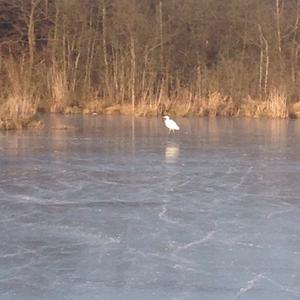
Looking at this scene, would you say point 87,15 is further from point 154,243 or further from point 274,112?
point 154,243

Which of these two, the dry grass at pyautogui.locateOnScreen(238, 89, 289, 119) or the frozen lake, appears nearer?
the frozen lake

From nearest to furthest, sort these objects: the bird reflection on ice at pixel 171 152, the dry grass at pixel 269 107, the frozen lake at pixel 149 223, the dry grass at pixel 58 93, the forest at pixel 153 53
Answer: the frozen lake at pixel 149 223, the bird reflection on ice at pixel 171 152, the dry grass at pixel 269 107, the dry grass at pixel 58 93, the forest at pixel 153 53

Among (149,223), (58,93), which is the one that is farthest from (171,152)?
(58,93)

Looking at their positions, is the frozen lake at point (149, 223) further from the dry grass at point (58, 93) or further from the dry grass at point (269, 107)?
the dry grass at point (58, 93)

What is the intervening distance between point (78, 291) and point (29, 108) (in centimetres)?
1233

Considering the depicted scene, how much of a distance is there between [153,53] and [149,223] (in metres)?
19.9

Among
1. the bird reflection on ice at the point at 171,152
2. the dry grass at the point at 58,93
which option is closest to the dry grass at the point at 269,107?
the dry grass at the point at 58,93

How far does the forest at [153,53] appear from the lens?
71.8 feet

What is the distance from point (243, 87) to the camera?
2327cm

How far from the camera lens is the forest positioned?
21891 mm

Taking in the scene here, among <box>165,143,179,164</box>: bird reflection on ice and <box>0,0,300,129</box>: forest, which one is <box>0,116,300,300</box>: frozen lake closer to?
<box>165,143,179,164</box>: bird reflection on ice

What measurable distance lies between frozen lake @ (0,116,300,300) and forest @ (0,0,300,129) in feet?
37.7

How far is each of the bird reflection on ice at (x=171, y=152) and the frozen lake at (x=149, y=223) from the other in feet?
0.05

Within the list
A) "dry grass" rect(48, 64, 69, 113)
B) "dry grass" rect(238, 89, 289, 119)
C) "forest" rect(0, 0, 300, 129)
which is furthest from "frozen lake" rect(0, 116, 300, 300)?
"forest" rect(0, 0, 300, 129)
